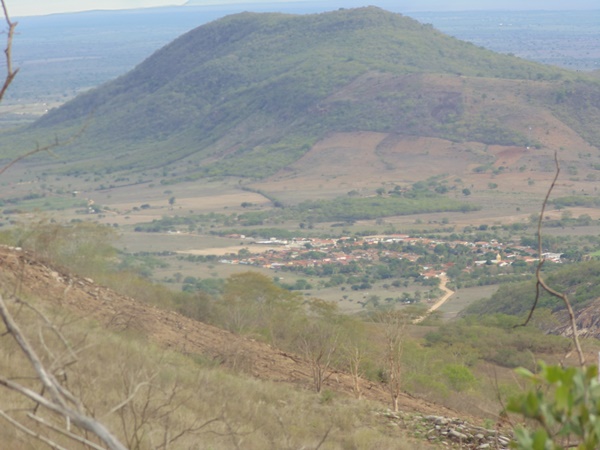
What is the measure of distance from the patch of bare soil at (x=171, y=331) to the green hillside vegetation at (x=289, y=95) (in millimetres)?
59749

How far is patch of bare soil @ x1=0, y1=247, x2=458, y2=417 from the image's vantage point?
12.4 meters

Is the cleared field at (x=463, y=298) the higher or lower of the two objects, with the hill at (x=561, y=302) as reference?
lower

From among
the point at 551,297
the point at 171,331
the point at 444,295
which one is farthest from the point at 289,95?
the point at 171,331

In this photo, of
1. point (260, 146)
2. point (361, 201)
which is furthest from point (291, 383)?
point (260, 146)

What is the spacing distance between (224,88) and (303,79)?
11.4 meters

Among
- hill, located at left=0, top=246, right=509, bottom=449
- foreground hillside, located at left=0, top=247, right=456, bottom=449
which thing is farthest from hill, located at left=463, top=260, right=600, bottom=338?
hill, located at left=0, top=246, right=509, bottom=449

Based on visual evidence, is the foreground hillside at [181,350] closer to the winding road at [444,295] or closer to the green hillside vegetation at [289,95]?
the winding road at [444,295]

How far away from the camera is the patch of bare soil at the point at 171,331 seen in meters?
12.4

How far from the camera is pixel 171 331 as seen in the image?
13445mm

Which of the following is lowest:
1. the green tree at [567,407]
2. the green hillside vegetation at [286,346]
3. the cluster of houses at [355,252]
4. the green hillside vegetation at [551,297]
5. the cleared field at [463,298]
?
the cluster of houses at [355,252]

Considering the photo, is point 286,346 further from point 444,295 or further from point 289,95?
point 289,95

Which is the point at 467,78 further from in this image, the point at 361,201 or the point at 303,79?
the point at 361,201

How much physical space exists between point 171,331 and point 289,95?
76350mm

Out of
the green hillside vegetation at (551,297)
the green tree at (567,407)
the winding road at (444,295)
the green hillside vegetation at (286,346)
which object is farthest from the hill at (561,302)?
the green tree at (567,407)
